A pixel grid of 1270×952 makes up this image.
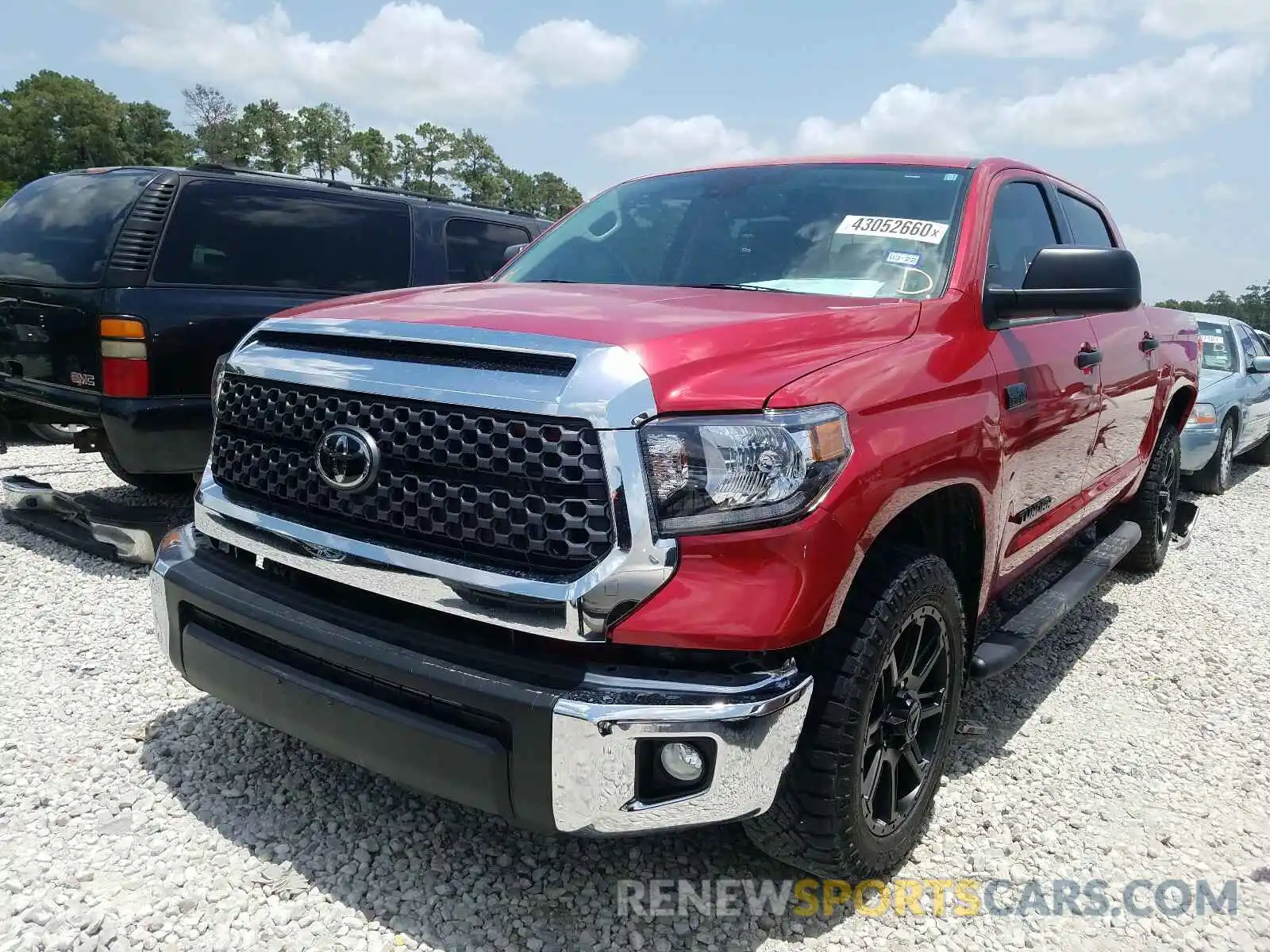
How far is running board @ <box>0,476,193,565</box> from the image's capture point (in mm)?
4520

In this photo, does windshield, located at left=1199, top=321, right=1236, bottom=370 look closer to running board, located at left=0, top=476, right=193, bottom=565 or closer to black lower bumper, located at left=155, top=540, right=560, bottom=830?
running board, located at left=0, top=476, right=193, bottom=565

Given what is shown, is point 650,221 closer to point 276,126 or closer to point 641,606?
point 641,606

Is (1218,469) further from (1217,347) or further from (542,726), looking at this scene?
(542,726)

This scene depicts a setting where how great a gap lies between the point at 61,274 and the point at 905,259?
157 inches

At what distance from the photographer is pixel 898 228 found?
2.97 meters

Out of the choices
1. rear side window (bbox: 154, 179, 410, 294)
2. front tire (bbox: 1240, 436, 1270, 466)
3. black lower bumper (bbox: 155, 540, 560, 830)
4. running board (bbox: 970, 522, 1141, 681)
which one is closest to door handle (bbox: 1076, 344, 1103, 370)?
running board (bbox: 970, 522, 1141, 681)

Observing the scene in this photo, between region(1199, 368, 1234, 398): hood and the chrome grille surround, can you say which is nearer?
the chrome grille surround

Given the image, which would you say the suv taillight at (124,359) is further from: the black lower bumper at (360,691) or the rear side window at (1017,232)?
the rear side window at (1017,232)

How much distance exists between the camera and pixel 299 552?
7.54 ft

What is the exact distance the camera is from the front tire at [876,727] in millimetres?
2107

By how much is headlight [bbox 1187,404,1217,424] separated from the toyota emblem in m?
7.74

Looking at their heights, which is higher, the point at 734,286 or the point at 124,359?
the point at 734,286

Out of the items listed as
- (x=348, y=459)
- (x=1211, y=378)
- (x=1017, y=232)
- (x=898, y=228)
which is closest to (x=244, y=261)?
(x=348, y=459)

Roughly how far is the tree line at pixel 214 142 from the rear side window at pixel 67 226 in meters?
54.1
